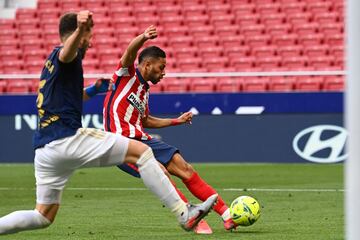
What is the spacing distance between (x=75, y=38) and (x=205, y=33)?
19.0m

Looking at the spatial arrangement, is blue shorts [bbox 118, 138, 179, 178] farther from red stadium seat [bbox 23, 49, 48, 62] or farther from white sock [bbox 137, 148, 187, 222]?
red stadium seat [bbox 23, 49, 48, 62]

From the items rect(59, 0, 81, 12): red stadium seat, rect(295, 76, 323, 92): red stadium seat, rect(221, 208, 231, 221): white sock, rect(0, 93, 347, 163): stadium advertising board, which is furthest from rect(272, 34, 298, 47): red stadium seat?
rect(221, 208, 231, 221): white sock

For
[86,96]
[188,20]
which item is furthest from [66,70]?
[188,20]

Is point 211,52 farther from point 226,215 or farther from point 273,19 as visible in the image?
point 226,215

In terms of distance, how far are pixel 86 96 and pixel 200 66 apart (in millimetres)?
16999

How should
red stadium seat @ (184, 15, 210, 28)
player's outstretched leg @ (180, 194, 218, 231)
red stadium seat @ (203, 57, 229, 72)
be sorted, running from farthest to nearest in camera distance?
red stadium seat @ (184, 15, 210, 28), red stadium seat @ (203, 57, 229, 72), player's outstretched leg @ (180, 194, 218, 231)

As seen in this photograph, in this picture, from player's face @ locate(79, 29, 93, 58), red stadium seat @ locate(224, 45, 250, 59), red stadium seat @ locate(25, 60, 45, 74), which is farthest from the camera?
red stadium seat @ locate(25, 60, 45, 74)

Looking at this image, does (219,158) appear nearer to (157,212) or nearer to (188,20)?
(188,20)

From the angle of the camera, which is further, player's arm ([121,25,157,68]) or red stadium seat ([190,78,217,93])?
red stadium seat ([190,78,217,93])

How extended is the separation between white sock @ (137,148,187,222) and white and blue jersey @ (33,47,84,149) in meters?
0.55

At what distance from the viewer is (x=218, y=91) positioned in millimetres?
21312

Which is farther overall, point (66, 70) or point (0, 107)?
point (0, 107)

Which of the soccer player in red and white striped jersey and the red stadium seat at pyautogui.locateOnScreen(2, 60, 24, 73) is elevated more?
the soccer player in red and white striped jersey

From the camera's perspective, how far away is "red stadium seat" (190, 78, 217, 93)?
2164cm
